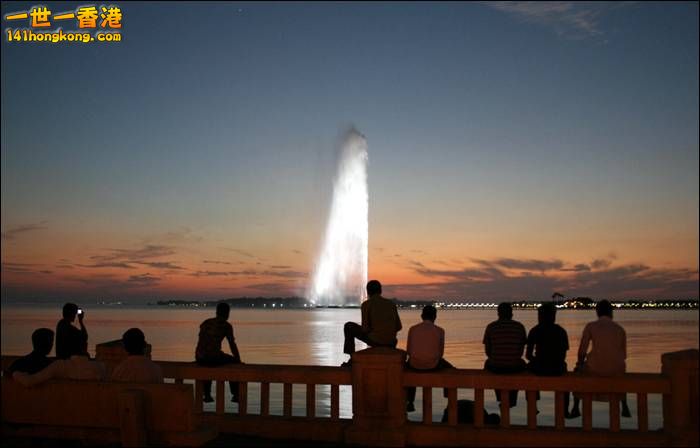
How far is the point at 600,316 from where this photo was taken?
11.8 meters

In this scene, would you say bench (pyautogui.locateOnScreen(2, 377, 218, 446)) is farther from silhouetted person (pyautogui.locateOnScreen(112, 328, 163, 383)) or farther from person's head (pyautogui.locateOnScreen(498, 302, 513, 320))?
person's head (pyautogui.locateOnScreen(498, 302, 513, 320))

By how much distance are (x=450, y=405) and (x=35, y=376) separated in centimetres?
628

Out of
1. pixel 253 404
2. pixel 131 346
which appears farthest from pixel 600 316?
pixel 253 404

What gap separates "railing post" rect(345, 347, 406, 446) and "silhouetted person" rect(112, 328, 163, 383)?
3.11 metres

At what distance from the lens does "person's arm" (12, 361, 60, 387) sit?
10852mm

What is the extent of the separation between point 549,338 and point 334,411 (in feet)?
12.2

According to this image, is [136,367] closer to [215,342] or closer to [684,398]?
[215,342]

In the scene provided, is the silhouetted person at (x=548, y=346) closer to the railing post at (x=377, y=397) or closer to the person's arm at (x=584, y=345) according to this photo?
the person's arm at (x=584, y=345)

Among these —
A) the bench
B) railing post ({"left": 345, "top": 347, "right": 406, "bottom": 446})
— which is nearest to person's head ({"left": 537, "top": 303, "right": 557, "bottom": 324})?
railing post ({"left": 345, "top": 347, "right": 406, "bottom": 446})

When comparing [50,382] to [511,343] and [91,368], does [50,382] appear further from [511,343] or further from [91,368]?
[511,343]

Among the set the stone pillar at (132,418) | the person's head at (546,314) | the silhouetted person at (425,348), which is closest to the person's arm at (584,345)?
the person's head at (546,314)

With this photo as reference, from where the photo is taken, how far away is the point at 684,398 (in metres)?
10.4

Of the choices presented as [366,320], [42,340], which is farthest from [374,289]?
[42,340]

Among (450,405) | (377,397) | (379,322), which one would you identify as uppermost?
(379,322)
